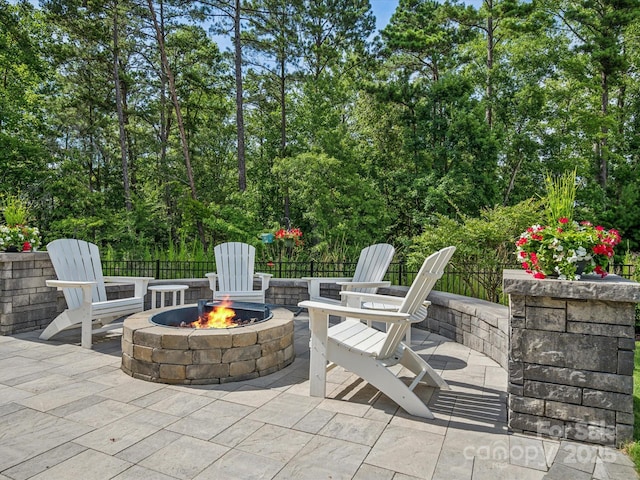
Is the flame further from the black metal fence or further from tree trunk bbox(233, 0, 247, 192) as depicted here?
tree trunk bbox(233, 0, 247, 192)

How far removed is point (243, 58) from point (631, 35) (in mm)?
12805

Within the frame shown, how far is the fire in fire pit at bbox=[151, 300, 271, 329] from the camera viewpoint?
3.51 m

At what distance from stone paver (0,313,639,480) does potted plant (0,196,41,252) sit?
1.77 meters

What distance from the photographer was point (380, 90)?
37.9ft

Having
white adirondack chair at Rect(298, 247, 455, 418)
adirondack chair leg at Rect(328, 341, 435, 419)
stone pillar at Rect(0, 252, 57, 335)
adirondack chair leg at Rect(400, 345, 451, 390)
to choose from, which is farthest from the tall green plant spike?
stone pillar at Rect(0, 252, 57, 335)

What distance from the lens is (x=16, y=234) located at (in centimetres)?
439

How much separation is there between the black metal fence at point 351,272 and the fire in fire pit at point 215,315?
6.73 ft

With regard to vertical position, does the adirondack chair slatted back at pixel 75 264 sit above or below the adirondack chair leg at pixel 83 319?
above

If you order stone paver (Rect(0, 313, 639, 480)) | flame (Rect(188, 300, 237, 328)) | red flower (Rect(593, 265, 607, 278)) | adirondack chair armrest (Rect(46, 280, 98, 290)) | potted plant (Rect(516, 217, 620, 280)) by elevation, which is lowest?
stone paver (Rect(0, 313, 639, 480))

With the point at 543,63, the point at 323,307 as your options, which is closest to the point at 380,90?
the point at 543,63

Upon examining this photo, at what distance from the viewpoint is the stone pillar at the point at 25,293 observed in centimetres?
422

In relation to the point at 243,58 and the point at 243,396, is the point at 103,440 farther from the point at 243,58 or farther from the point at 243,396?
the point at 243,58

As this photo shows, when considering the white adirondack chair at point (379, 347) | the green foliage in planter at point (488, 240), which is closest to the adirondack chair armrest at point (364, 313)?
the white adirondack chair at point (379, 347)

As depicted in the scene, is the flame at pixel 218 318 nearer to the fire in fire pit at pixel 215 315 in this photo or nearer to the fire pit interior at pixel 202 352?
the fire in fire pit at pixel 215 315
